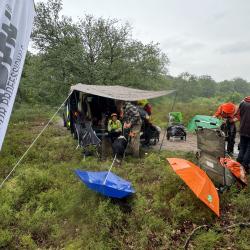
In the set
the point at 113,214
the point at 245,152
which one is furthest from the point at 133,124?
the point at 113,214

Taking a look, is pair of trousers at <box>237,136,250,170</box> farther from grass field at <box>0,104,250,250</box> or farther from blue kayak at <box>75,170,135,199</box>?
blue kayak at <box>75,170,135,199</box>

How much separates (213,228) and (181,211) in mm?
608

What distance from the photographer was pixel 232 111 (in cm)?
737

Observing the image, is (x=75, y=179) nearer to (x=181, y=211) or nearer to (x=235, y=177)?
(x=181, y=211)

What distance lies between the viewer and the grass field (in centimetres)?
451

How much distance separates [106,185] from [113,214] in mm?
525

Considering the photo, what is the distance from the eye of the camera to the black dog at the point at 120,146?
7.89 m

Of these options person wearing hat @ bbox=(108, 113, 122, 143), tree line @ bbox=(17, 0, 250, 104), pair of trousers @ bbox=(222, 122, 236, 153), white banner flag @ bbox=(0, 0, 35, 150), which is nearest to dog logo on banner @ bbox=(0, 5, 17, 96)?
white banner flag @ bbox=(0, 0, 35, 150)

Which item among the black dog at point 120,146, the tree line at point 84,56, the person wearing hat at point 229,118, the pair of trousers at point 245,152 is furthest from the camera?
the tree line at point 84,56

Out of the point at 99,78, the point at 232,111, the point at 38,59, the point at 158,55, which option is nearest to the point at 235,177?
the point at 232,111

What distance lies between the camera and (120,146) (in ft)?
25.9

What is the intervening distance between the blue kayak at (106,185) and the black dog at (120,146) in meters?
2.16

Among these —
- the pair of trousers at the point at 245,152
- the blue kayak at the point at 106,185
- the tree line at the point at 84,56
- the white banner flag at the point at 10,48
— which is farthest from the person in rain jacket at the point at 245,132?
the tree line at the point at 84,56

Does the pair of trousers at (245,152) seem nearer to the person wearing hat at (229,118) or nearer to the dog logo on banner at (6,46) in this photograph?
the person wearing hat at (229,118)
